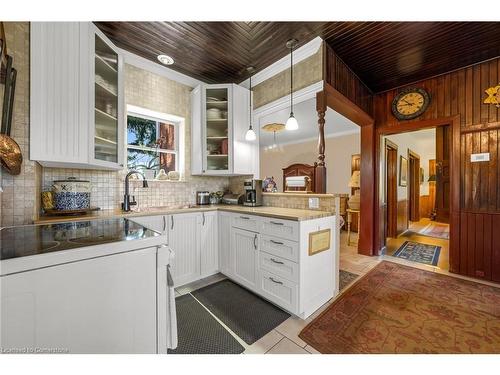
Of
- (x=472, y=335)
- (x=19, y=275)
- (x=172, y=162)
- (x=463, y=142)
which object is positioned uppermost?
(x=463, y=142)

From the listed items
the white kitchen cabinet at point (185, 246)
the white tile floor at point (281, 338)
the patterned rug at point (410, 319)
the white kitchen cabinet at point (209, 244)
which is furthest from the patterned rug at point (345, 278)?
the white kitchen cabinet at point (185, 246)

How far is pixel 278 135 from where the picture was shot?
19.3 ft

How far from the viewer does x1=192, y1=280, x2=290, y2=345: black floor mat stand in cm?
158

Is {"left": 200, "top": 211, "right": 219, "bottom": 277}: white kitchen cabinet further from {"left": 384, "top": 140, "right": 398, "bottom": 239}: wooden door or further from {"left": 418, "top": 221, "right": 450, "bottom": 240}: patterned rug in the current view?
{"left": 418, "top": 221, "right": 450, "bottom": 240}: patterned rug

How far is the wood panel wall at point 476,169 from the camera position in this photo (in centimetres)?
231

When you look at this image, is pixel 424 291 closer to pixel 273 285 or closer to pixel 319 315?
pixel 319 315

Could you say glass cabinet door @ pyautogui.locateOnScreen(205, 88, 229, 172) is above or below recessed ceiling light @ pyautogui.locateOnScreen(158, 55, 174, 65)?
below

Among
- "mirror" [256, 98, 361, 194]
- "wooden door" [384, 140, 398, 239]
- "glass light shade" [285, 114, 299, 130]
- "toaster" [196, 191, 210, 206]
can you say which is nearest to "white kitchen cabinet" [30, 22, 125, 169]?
"toaster" [196, 191, 210, 206]

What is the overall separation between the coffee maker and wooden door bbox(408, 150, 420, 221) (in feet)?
17.8

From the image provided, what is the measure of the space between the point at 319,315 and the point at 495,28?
3.06 m

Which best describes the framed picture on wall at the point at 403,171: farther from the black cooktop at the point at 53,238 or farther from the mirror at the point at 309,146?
the black cooktop at the point at 53,238

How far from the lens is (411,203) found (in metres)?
6.26

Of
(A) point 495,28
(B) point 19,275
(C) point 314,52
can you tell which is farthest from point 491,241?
(B) point 19,275

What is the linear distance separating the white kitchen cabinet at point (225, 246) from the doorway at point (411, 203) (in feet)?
8.50
